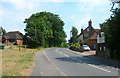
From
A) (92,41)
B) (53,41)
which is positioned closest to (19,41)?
(53,41)

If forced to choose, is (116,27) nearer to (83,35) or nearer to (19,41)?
(83,35)

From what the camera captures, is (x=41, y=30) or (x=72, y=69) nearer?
(x=72, y=69)

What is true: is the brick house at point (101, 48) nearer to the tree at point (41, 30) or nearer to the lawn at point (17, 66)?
the lawn at point (17, 66)

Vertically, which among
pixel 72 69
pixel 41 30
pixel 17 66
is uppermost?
pixel 41 30

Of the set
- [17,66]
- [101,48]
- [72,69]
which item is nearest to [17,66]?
[17,66]

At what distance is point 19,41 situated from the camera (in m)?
80.0

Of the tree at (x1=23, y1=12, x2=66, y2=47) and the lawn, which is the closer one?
the lawn

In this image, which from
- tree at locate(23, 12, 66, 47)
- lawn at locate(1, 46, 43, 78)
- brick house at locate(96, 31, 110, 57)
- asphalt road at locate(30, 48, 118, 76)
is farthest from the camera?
tree at locate(23, 12, 66, 47)

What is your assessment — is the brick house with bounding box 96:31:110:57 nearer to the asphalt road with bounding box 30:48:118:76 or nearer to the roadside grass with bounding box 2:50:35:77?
the asphalt road with bounding box 30:48:118:76

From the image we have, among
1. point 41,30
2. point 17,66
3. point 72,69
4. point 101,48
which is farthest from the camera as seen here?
point 41,30

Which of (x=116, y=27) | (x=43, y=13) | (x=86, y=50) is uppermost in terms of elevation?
(x=43, y=13)

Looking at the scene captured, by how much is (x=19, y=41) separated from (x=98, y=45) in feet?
190

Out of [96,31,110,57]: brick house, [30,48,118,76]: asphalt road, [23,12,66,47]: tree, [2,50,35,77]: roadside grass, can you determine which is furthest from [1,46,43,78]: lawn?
[23,12,66,47]: tree

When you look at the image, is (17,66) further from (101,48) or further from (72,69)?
(101,48)
